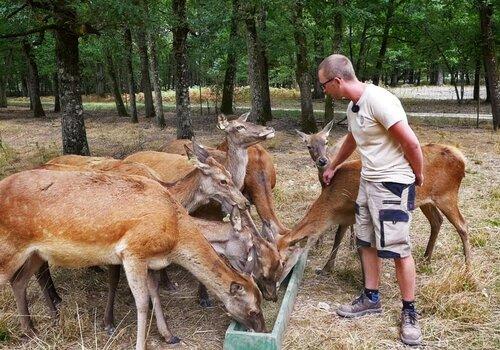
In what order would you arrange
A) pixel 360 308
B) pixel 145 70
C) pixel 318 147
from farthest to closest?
pixel 145 70 → pixel 318 147 → pixel 360 308

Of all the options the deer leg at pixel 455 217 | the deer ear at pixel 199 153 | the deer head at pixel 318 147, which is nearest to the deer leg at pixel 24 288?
the deer ear at pixel 199 153

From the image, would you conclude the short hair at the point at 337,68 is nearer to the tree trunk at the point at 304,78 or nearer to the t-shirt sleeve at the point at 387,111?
the t-shirt sleeve at the point at 387,111

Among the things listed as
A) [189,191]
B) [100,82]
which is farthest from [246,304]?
[100,82]

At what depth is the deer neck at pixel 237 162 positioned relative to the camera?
565 centimetres

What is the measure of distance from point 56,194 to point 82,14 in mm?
4307

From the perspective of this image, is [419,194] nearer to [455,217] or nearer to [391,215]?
[455,217]

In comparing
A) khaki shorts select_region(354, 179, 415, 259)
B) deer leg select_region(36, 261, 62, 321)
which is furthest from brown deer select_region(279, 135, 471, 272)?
deer leg select_region(36, 261, 62, 321)

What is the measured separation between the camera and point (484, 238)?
18.6 feet

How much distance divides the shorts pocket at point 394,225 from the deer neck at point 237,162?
2.17 meters

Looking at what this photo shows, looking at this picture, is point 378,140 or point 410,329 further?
point 410,329

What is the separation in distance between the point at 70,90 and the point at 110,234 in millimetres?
6244

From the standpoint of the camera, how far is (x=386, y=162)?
12.2ft

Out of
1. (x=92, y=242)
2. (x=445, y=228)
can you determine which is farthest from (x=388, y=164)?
(x=445, y=228)

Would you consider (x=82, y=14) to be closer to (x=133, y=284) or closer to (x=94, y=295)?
(x=94, y=295)
